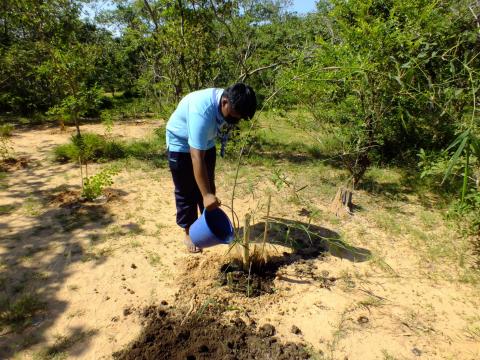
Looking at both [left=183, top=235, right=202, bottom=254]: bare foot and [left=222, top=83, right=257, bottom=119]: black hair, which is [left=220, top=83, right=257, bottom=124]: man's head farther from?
[left=183, top=235, right=202, bottom=254]: bare foot

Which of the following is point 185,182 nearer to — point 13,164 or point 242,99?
point 242,99

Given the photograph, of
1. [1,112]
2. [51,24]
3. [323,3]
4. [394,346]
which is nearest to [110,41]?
[1,112]

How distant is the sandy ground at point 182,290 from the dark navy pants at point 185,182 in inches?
14.0

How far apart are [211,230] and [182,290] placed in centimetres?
54

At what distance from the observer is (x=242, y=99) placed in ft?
6.33

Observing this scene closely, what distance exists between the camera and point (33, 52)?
8438 millimetres

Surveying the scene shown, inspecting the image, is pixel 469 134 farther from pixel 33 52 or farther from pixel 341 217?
pixel 33 52

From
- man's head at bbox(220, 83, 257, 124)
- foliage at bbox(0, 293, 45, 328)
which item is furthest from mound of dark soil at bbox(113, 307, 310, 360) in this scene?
man's head at bbox(220, 83, 257, 124)

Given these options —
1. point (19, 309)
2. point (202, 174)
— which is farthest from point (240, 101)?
point (19, 309)

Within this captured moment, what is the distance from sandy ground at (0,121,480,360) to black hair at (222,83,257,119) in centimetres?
125

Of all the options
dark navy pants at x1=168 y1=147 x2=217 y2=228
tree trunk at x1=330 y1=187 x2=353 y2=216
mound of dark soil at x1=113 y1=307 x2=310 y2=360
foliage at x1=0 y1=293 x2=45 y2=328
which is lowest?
mound of dark soil at x1=113 y1=307 x2=310 y2=360

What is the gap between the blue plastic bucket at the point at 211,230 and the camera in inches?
87.0

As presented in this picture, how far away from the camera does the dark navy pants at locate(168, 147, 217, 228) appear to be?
2.52m

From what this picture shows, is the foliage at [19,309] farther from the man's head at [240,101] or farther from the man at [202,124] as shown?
the man's head at [240,101]
